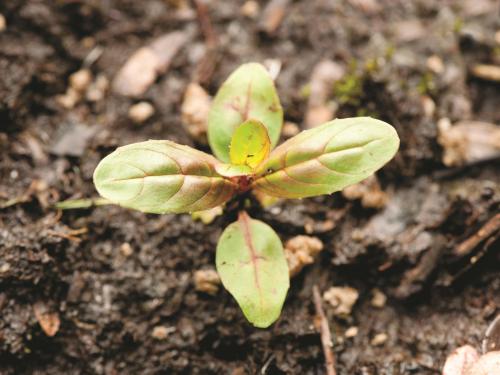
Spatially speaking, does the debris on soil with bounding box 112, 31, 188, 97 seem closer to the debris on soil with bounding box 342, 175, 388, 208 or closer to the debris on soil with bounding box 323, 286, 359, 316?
the debris on soil with bounding box 342, 175, 388, 208

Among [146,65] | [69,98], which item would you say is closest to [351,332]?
[146,65]

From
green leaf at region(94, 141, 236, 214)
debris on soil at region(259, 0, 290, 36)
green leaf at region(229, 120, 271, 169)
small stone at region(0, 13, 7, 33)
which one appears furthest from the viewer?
debris on soil at region(259, 0, 290, 36)

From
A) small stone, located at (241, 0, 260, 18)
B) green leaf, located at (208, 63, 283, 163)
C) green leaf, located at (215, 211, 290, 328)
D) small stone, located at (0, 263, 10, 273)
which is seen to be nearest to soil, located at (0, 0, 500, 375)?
small stone, located at (0, 263, 10, 273)

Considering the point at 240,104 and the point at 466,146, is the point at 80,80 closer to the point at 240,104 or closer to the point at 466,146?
the point at 240,104

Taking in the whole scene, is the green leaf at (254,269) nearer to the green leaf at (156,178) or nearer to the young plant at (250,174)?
the young plant at (250,174)

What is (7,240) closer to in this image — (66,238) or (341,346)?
(66,238)

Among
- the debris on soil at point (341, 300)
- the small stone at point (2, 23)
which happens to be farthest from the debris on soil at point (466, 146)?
the small stone at point (2, 23)
